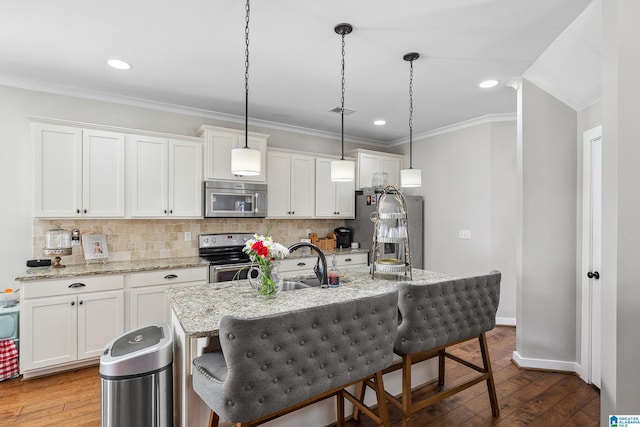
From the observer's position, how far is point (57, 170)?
3119 mm

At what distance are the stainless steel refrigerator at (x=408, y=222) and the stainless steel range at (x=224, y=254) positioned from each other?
168cm

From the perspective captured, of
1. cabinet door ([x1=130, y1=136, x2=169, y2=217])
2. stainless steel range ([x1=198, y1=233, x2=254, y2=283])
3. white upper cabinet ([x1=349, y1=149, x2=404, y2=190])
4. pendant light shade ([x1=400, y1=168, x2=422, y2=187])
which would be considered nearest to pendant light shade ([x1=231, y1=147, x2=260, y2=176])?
pendant light shade ([x1=400, y1=168, x2=422, y2=187])

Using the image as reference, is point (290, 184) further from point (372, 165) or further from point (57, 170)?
point (57, 170)

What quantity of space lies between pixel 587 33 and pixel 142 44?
3196mm

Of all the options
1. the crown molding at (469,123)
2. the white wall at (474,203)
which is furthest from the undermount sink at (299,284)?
the crown molding at (469,123)

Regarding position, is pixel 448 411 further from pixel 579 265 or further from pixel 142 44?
pixel 142 44

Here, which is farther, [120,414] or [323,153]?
[323,153]

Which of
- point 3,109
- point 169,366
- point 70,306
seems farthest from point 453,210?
point 3,109

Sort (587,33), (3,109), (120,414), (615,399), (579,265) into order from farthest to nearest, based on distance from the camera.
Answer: (3,109) → (579,265) → (587,33) → (120,414) → (615,399)

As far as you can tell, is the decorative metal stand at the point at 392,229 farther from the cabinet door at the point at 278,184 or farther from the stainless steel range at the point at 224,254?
the cabinet door at the point at 278,184

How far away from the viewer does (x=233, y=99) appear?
3664 mm

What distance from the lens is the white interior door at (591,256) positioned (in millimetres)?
2705

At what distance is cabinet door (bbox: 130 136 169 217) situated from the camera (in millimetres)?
3471

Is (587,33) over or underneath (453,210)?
over
